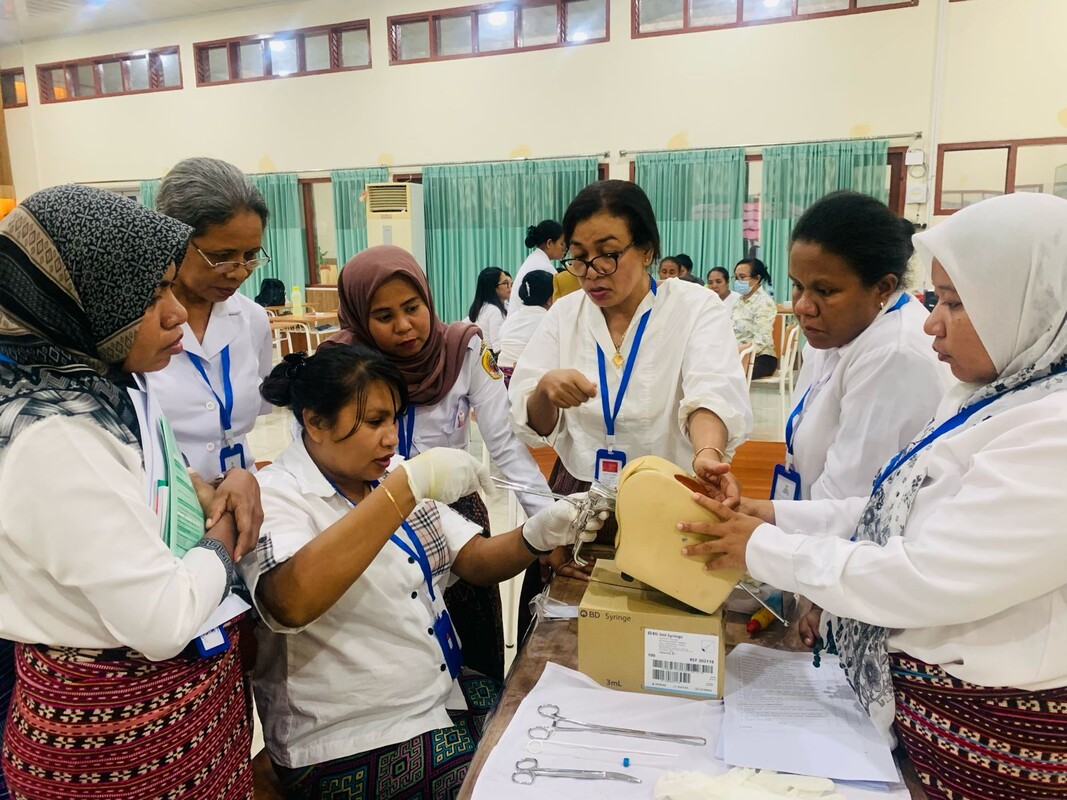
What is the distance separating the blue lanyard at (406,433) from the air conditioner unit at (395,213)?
22.5 feet

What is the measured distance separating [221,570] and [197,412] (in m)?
0.76

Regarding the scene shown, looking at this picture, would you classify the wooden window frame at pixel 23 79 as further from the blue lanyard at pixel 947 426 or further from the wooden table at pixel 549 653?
the blue lanyard at pixel 947 426

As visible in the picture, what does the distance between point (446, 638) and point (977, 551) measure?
0.92 m

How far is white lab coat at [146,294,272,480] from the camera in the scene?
1.63 metres

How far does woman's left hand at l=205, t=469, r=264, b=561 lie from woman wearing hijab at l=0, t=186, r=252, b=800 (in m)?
0.12

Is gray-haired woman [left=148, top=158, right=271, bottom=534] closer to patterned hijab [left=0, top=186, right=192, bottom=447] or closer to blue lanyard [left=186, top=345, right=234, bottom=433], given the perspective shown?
blue lanyard [left=186, top=345, right=234, bottom=433]

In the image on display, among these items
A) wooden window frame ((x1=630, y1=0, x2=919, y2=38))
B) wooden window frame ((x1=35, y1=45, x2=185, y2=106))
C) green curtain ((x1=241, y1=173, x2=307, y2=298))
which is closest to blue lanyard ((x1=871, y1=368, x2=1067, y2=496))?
wooden window frame ((x1=630, y1=0, x2=919, y2=38))

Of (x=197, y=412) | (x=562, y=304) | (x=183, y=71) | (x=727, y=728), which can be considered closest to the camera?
(x=727, y=728)

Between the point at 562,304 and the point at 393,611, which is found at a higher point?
the point at 562,304

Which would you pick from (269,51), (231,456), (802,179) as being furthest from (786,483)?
(269,51)

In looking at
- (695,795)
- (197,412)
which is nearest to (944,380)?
(695,795)

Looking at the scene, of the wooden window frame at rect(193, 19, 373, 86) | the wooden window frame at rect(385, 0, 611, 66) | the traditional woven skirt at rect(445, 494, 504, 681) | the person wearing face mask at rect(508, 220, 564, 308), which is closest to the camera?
the traditional woven skirt at rect(445, 494, 504, 681)

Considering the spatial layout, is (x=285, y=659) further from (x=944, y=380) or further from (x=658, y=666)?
(x=944, y=380)

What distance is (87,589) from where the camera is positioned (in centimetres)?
86
